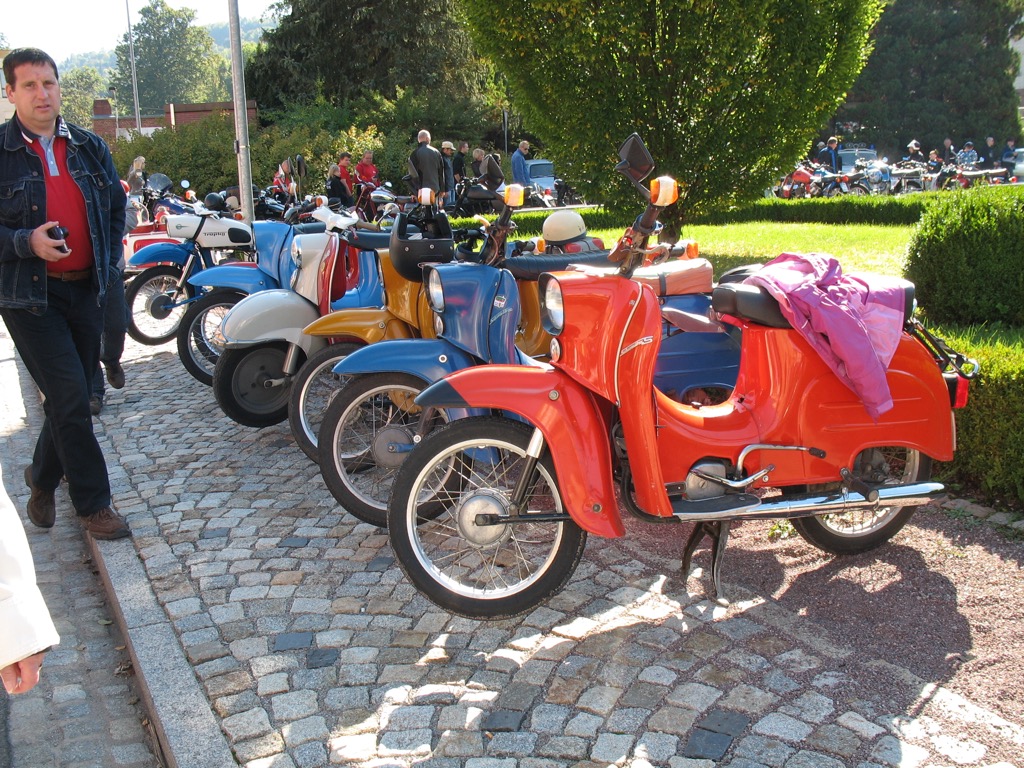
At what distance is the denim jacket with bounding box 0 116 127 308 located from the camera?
13.8ft

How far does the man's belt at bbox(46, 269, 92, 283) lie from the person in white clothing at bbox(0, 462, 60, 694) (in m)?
2.87

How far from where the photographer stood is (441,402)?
3.57 meters

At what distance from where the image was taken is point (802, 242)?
14.0 metres

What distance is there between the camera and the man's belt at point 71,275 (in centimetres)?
441

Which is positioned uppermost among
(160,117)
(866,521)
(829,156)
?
(160,117)

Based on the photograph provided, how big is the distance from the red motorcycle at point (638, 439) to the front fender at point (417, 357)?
60 cm

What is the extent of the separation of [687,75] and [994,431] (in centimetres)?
647

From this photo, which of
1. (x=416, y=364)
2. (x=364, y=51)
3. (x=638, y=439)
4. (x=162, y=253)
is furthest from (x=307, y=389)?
(x=364, y=51)

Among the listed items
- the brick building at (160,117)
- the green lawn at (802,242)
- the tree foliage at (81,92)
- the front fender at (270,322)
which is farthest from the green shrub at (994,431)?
the tree foliage at (81,92)

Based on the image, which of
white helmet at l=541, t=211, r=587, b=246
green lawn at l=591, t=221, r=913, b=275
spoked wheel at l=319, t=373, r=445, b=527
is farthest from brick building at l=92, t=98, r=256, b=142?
spoked wheel at l=319, t=373, r=445, b=527

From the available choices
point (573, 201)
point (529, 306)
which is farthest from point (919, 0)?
point (529, 306)

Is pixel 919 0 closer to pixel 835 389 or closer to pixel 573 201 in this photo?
pixel 573 201

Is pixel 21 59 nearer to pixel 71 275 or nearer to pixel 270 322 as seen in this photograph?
pixel 71 275

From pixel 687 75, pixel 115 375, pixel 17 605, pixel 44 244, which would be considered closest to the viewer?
pixel 17 605
